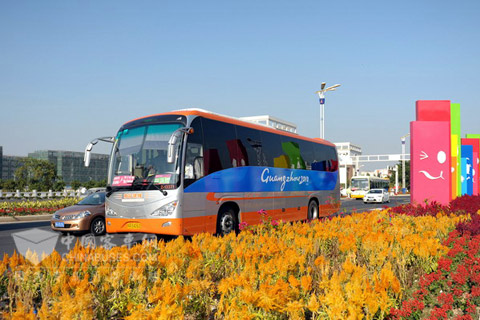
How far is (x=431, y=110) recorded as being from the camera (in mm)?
15219

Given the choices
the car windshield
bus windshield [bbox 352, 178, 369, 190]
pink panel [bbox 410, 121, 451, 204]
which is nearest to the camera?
the car windshield

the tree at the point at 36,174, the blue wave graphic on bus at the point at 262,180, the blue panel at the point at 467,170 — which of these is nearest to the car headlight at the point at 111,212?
the blue wave graphic on bus at the point at 262,180

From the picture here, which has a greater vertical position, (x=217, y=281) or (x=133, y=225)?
(x=133, y=225)

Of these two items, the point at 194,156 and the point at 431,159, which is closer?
the point at 194,156

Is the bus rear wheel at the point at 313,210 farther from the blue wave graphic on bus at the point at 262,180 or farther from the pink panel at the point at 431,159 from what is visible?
the pink panel at the point at 431,159

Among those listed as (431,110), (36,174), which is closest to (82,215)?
(431,110)

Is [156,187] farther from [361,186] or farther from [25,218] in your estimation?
[361,186]

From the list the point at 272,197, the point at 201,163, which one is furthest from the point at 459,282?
the point at 272,197

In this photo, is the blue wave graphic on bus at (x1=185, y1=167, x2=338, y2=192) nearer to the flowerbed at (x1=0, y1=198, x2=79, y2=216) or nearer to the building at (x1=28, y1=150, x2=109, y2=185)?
the flowerbed at (x1=0, y1=198, x2=79, y2=216)

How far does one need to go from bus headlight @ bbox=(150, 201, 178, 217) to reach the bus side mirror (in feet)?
3.26

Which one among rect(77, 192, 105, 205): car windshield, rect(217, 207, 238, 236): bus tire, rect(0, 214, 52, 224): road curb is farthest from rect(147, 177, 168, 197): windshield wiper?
rect(0, 214, 52, 224): road curb

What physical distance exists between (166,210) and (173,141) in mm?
1745

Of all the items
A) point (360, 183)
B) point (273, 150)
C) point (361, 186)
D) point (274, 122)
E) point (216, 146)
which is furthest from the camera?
point (274, 122)

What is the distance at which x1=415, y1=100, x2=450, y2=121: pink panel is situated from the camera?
15.2 meters
